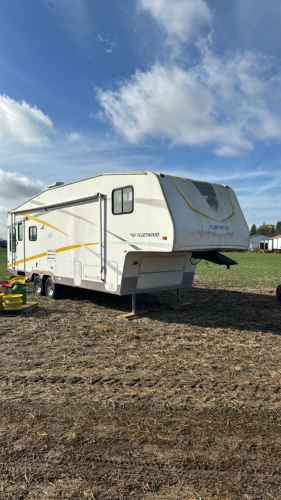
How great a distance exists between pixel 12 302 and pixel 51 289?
8.01 ft

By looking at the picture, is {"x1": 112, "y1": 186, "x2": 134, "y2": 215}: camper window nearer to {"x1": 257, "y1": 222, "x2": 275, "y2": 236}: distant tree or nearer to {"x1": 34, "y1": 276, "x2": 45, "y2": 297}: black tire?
{"x1": 34, "y1": 276, "x2": 45, "y2": 297}: black tire

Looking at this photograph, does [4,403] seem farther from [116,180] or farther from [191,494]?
[116,180]

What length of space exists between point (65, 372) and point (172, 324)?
3603 mm

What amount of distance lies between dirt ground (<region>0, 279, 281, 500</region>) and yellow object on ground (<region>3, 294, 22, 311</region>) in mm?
1255

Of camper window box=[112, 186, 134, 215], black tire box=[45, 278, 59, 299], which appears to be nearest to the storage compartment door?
camper window box=[112, 186, 134, 215]

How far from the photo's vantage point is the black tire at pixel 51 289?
438 inches

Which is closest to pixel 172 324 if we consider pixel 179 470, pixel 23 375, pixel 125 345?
pixel 125 345

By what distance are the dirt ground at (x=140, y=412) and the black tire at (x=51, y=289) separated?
129 inches

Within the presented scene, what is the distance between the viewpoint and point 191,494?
8.77 feet

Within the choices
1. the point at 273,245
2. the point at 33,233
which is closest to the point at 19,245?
the point at 33,233

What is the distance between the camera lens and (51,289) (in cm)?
1145

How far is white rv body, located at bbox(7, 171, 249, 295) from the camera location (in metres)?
7.47

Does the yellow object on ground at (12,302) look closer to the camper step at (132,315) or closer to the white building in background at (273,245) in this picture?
the camper step at (132,315)

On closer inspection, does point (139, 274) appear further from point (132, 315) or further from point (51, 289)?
point (51, 289)
